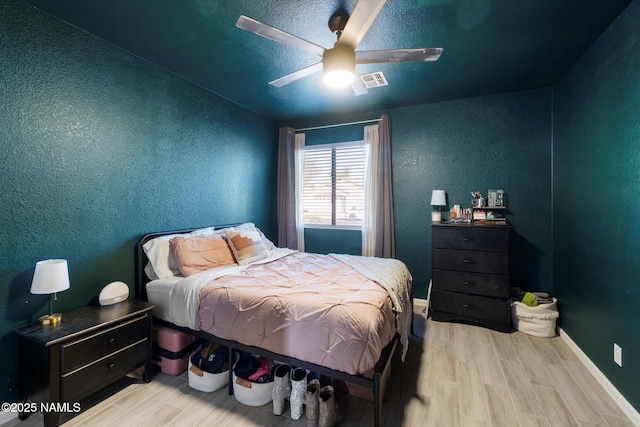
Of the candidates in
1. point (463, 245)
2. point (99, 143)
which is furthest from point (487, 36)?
point (99, 143)

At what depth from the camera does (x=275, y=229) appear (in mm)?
4508

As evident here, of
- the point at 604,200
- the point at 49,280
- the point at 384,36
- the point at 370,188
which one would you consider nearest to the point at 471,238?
the point at 604,200

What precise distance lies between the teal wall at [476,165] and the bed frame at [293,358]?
6.81ft

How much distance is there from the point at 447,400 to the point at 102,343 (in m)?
2.36

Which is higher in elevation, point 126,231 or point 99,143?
point 99,143

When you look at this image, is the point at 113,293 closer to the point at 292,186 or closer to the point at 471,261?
the point at 292,186

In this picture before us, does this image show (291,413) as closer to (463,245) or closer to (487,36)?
(463,245)

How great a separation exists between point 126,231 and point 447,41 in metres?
3.16

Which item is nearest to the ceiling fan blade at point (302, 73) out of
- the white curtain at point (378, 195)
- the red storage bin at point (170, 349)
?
the white curtain at point (378, 195)

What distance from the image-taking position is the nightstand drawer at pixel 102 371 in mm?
1632

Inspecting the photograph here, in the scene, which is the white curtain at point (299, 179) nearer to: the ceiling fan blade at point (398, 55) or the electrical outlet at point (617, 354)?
the ceiling fan blade at point (398, 55)

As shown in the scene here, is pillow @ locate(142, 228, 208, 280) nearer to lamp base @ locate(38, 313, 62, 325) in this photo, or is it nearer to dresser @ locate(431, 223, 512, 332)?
lamp base @ locate(38, 313, 62, 325)

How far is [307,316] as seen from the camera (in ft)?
5.37

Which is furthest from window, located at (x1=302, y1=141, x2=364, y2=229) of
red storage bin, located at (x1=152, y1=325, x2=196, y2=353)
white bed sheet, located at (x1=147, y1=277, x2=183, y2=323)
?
red storage bin, located at (x1=152, y1=325, x2=196, y2=353)
